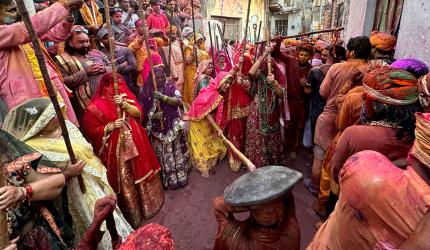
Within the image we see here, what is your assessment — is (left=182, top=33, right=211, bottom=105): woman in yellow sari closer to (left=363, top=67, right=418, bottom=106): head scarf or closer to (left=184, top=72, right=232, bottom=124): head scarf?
(left=184, top=72, right=232, bottom=124): head scarf

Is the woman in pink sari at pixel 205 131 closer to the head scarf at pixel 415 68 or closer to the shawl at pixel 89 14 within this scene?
the head scarf at pixel 415 68

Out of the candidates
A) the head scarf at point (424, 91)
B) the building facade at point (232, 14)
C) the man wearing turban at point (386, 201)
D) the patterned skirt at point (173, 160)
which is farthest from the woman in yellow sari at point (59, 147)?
the building facade at point (232, 14)

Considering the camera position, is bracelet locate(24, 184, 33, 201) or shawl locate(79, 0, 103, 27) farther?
shawl locate(79, 0, 103, 27)

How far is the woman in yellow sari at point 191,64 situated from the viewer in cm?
744

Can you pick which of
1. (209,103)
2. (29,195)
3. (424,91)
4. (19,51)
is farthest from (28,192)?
(209,103)

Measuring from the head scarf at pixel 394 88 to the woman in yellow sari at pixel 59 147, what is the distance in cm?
244

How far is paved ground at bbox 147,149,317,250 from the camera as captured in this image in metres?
3.34

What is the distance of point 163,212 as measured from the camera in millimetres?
3832

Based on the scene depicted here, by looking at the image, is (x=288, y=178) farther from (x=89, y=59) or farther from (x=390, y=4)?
(x=390, y=4)

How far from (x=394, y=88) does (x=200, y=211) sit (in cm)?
291

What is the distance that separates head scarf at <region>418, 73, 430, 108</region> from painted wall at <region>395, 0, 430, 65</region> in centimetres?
144

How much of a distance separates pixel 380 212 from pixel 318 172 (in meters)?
2.88

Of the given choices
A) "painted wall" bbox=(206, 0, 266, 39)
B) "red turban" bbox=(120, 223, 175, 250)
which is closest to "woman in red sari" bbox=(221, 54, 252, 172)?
"red turban" bbox=(120, 223, 175, 250)

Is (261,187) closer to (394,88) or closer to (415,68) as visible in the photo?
(394,88)
